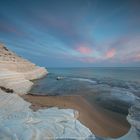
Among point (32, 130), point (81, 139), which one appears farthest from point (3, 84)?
point (81, 139)

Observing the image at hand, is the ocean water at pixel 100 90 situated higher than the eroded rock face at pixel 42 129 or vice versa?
the eroded rock face at pixel 42 129

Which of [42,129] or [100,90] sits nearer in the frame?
[42,129]

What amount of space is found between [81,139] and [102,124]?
247cm

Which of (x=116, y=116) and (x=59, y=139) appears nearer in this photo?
(x=59, y=139)

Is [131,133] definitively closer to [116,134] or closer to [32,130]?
[116,134]

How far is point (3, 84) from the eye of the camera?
36.7 ft

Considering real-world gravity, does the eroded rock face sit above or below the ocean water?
above

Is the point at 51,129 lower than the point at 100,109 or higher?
higher

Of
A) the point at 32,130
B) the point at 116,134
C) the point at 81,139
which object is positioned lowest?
the point at 116,134

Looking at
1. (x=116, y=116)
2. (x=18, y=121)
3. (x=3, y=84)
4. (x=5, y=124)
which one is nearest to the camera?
(x=5, y=124)

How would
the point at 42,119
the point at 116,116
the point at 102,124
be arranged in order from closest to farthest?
1. the point at 42,119
2. the point at 102,124
3. the point at 116,116

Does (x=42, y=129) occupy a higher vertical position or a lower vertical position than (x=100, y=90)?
higher

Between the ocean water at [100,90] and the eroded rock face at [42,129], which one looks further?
the ocean water at [100,90]

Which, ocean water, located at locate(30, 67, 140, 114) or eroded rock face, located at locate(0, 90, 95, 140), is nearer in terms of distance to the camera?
eroded rock face, located at locate(0, 90, 95, 140)
